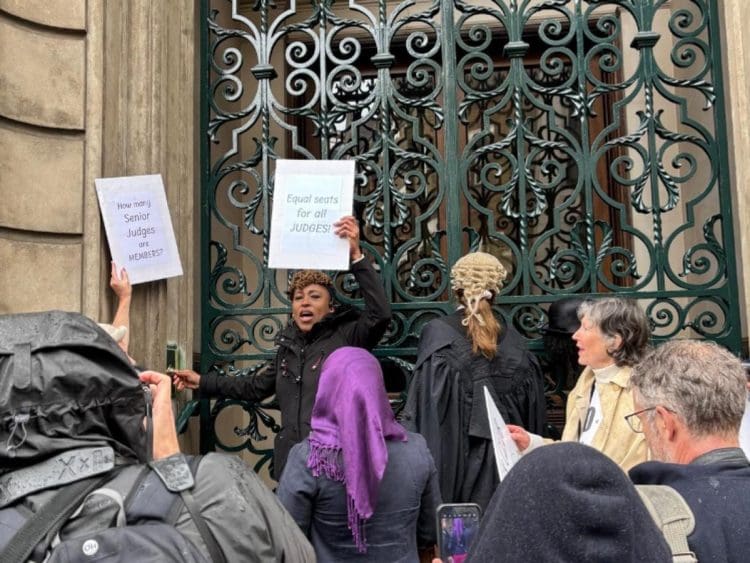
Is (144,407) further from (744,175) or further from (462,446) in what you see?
(744,175)

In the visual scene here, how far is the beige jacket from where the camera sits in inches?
128

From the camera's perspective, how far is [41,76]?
400cm

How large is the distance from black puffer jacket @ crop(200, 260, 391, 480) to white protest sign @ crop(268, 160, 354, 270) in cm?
20

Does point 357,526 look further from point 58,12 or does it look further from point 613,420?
point 58,12

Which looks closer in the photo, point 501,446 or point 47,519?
point 47,519

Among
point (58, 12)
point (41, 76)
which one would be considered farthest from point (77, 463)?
point (58, 12)

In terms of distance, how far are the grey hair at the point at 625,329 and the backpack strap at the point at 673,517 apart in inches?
71.6

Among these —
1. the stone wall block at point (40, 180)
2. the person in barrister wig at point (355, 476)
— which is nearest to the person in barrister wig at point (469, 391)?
the person in barrister wig at point (355, 476)

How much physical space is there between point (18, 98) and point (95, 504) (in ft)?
9.94

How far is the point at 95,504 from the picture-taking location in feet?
4.69

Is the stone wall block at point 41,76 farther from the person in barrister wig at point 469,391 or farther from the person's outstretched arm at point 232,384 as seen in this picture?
the person in barrister wig at point 469,391

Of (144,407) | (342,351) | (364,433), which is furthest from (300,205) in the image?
(144,407)

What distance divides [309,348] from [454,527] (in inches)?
84.5

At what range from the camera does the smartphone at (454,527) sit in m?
2.07
